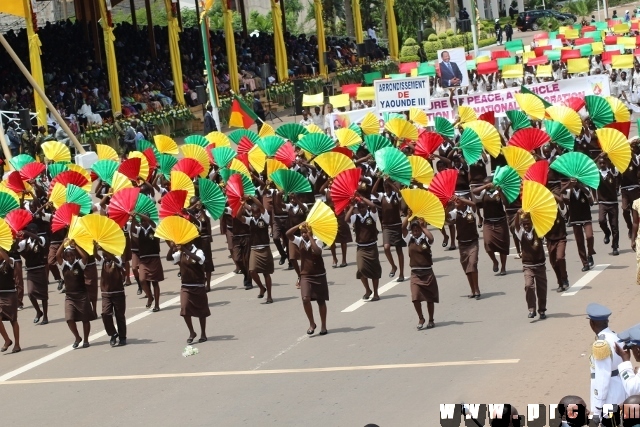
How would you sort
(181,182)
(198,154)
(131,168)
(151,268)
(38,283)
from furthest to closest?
(198,154) < (131,168) < (181,182) < (38,283) < (151,268)

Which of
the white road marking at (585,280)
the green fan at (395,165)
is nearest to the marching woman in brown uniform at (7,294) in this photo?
the green fan at (395,165)

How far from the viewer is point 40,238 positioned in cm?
2012

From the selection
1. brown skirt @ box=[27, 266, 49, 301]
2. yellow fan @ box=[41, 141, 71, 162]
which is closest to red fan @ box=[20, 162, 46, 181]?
yellow fan @ box=[41, 141, 71, 162]

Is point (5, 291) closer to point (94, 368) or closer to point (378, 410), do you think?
point (94, 368)

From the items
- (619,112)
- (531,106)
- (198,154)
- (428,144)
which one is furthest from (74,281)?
(619,112)

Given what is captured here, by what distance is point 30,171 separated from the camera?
23078 millimetres

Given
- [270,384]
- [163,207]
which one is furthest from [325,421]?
[163,207]

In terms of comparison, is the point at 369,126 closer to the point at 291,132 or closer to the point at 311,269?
the point at 291,132

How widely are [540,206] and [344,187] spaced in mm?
3087

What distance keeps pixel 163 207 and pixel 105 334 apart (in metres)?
2.00

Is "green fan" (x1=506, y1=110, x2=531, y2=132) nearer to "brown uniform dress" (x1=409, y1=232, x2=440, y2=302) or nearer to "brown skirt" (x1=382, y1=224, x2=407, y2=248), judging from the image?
"brown skirt" (x1=382, y1=224, x2=407, y2=248)

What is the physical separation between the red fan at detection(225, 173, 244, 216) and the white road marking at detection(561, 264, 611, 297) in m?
4.96

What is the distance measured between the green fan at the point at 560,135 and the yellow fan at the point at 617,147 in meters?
1.96

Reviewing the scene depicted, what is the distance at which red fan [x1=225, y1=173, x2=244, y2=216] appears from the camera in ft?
64.5
